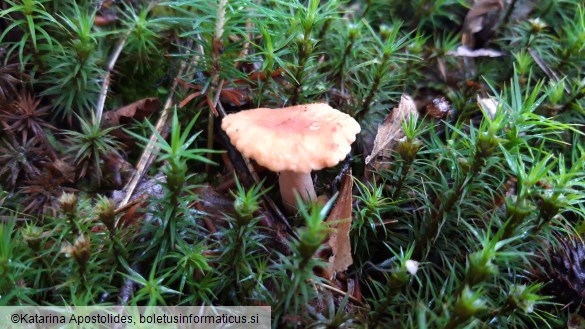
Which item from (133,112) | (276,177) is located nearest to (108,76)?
(133,112)

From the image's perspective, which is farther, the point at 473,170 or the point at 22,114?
the point at 22,114

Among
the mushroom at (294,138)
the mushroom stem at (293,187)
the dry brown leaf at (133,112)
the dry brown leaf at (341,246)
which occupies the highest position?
the mushroom at (294,138)

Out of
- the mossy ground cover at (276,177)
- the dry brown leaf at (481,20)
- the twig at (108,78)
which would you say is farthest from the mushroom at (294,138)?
the dry brown leaf at (481,20)

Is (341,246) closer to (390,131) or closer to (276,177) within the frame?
(276,177)

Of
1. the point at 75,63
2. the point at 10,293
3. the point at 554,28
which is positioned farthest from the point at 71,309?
the point at 554,28

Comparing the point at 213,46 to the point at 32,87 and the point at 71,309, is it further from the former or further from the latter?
the point at 71,309

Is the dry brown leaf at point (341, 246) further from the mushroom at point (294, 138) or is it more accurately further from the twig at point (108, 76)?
the twig at point (108, 76)
